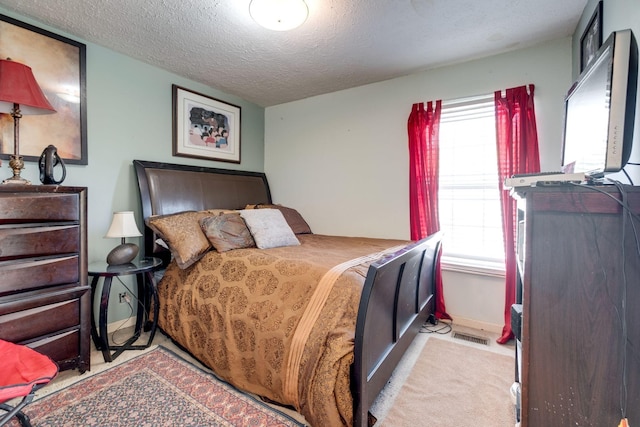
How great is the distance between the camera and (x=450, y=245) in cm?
293

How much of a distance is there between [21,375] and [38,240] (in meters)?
0.84

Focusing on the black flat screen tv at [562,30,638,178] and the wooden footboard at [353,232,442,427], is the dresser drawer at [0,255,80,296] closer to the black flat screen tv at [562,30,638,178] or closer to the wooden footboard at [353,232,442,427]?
the wooden footboard at [353,232,442,427]

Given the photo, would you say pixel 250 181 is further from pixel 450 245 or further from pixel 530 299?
pixel 530 299

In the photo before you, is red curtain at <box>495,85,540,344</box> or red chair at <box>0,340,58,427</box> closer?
red chair at <box>0,340,58,427</box>

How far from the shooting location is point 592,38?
1.85 metres

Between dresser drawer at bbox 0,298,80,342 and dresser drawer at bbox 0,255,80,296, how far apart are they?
132mm

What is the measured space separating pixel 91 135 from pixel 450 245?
3.33m

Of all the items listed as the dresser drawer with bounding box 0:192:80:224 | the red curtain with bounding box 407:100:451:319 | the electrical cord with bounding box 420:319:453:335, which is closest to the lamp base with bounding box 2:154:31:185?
the dresser drawer with bounding box 0:192:80:224

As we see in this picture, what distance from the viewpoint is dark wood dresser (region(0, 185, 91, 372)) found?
64.4 inches

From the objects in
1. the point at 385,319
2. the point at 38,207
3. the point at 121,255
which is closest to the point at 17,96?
the point at 38,207

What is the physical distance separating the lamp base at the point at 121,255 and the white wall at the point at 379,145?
2.00 m

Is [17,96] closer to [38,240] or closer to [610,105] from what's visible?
[38,240]

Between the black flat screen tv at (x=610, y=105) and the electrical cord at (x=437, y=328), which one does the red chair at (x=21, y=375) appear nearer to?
the black flat screen tv at (x=610, y=105)

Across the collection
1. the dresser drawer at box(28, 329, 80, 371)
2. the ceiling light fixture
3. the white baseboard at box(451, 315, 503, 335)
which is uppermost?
the ceiling light fixture
